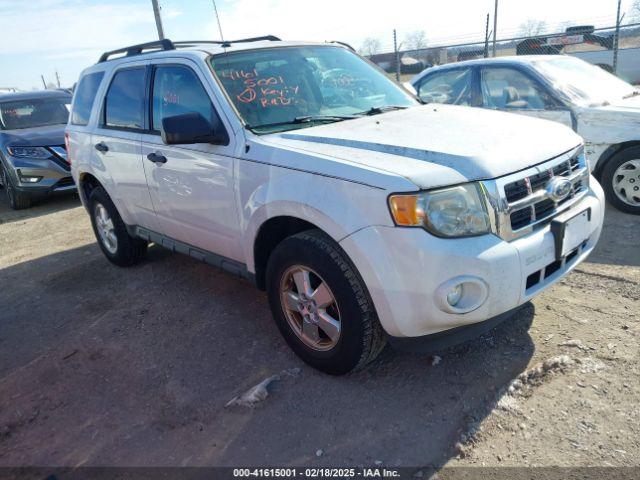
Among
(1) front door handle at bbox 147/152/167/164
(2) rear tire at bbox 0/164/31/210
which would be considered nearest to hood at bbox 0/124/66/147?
(2) rear tire at bbox 0/164/31/210

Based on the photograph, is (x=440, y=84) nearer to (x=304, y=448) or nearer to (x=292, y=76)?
(x=292, y=76)

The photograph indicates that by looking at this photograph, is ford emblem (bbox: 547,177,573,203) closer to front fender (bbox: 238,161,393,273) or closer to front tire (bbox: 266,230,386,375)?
front fender (bbox: 238,161,393,273)

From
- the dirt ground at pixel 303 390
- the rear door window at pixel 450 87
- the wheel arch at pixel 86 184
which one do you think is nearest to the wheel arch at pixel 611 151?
the dirt ground at pixel 303 390

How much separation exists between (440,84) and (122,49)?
12.8 ft

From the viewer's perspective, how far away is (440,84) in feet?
21.9

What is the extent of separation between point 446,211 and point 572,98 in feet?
13.4

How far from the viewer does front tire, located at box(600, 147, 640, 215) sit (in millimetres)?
5207

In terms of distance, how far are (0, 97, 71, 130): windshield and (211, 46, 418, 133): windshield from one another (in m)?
7.36

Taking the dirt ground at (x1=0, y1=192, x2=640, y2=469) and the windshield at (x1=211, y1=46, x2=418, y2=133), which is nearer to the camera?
the dirt ground at (x1=0, y1=192, x2=640, y2=469)

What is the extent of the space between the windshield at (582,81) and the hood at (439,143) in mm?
2879

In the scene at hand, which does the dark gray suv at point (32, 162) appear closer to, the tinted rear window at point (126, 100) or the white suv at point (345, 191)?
the tinted rear window at point (126, 100)

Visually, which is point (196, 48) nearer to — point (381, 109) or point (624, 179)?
point (381, 109)

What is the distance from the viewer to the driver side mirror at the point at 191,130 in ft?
10.1

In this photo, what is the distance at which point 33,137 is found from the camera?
8.58 meters
